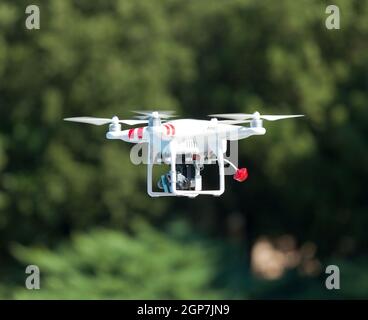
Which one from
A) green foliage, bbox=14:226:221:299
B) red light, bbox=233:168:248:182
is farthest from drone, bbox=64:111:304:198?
green foliage, bbox=14:226:221:299

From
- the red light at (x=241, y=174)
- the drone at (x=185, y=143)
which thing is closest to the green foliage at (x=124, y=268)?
the drone at (x=185, y=143)

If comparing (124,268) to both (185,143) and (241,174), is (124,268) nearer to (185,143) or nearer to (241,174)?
(241,174)

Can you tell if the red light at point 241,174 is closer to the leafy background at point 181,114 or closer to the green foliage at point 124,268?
the green foliage at point 124,268

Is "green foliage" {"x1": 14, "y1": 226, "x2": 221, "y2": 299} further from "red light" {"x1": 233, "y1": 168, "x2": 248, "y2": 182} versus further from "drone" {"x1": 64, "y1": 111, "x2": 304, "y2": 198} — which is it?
"red light" {"x1": 233, "y1": 168, "x2": 248, "y2": 182}

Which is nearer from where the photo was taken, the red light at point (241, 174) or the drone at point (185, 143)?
the drone at point (185, 143)

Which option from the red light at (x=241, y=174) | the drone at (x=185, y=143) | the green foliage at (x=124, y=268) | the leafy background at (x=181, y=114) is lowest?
the red light at (x=241, y=174)

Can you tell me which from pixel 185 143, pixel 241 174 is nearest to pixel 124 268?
pixel 241 174
